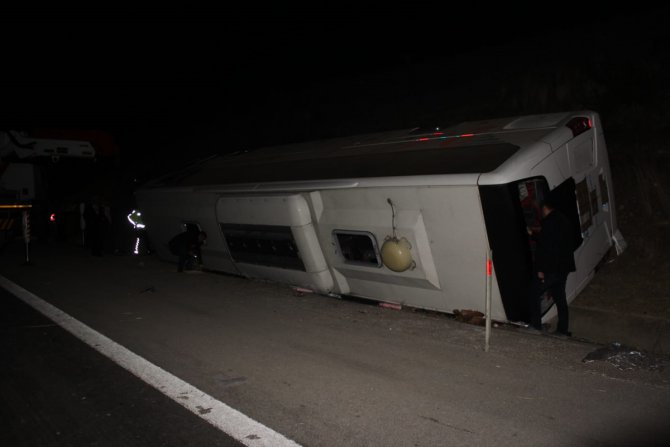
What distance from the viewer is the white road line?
11.8ft

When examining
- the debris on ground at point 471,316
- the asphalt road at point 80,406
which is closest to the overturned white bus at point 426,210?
the debris on ground at point 471,316

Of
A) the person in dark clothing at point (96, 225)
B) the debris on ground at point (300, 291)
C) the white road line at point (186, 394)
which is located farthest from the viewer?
the person in dark clothing at point (96, 225)

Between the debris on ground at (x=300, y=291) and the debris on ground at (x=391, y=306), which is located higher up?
the debris on ground at (x=300, y=291)

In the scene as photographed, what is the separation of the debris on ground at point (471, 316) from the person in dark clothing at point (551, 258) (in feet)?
1.88

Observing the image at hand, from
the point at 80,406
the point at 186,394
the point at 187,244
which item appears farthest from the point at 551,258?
the point at 187,244

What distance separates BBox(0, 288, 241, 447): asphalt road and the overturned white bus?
2.99 meters

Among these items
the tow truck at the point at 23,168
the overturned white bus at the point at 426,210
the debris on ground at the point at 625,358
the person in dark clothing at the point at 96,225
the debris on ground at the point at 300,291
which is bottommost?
the debris on ground at the point at 625,358

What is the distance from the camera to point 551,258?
214 inches

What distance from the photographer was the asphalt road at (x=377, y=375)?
11.8 ft

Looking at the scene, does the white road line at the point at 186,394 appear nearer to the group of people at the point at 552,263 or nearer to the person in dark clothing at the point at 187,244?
Answer: the person in dark clothing at the point at 187,244

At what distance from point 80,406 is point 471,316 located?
13.2ft

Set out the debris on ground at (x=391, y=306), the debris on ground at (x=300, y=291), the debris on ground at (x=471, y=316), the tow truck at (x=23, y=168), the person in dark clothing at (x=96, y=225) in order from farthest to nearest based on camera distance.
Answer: the tow truck at (x=23, y=168) < the person in dark clothing at (x=96, y=225) < the debris on ground at (x=300, y=291) < the debris on ground at (x=391, y=306) < the debris on ground at (x=471, y=316)

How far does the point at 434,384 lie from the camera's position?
14.5 ft

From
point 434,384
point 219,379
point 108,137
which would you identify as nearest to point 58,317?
point 219,379
